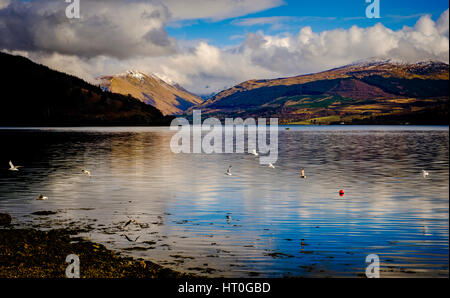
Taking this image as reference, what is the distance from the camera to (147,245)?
2436cm

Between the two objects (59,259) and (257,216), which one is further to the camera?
(257,216)

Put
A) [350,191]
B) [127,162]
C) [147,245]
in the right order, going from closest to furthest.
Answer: [147,245]
[350,191]
[127,162]

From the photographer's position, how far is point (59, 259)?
66.9ft

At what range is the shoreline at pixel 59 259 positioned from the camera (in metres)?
18.5

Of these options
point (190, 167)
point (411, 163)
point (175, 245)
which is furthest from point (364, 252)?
point (411, 163)

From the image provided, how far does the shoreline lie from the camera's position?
18.5 meters

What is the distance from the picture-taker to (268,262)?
21203mm

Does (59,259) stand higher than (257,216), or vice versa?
(257,216)

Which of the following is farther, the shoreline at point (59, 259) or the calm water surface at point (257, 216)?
the calm water surface at point (257, 216)

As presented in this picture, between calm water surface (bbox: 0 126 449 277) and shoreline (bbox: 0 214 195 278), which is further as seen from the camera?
calm water surface (bbox: 0 126 449 277)

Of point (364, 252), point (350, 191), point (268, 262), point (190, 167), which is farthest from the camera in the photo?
point (190, 167)
